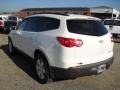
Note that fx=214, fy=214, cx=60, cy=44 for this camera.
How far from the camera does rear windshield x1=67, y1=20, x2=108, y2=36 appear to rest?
482cm

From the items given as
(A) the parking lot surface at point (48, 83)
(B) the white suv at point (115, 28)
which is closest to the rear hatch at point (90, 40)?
(A) the parking lot surface at point (48, 83)

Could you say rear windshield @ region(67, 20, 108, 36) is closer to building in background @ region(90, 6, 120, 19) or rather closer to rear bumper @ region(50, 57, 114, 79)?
rear bumper @ region(50, 57, 114, 79)

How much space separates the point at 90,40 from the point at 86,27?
37cm

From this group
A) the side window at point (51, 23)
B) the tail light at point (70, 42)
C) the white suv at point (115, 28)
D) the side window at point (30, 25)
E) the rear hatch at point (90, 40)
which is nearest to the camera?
the tail light at point (70, 42)

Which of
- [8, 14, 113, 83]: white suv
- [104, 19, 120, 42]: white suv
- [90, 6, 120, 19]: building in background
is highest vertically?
[8, 14, 113, 83]: white suv

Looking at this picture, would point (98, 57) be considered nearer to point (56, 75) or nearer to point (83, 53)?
point (83, 53)

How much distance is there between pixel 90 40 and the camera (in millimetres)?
4781

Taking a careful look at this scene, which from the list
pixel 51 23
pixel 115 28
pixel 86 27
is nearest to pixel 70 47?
pixel 86 27

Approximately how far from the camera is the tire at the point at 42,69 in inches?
204

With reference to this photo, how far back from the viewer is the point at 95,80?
5.74m

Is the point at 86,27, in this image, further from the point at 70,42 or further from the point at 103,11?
the point at 103,11

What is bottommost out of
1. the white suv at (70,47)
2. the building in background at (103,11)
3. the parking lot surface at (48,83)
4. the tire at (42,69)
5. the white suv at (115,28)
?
the building in background at (103,11)

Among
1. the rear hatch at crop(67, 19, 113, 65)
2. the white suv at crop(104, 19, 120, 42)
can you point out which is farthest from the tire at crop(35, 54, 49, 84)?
the white suv at crop(104, 19, 120, 42)

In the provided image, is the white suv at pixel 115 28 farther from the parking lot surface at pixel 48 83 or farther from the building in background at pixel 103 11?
the building in background at pixel 103 11
